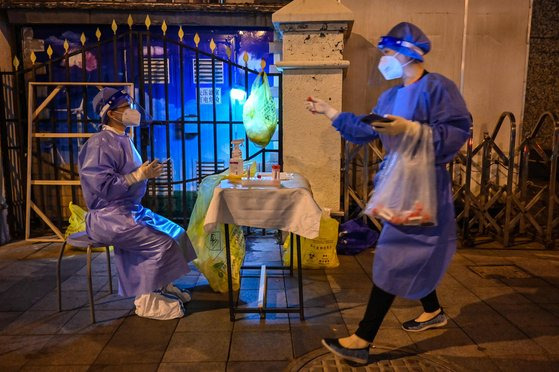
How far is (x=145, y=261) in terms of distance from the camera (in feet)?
12.0

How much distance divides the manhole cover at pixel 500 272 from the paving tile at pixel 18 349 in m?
4.13

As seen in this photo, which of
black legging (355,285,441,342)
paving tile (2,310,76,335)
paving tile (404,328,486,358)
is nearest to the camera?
black legging (355,285,441,342)

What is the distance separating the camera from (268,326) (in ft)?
11.8

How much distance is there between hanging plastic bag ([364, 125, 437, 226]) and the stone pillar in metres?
2.48

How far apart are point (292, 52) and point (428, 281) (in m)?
3.21

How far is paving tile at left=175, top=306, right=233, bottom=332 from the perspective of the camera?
357 centimetres

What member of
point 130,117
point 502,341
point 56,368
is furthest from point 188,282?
point 502,341

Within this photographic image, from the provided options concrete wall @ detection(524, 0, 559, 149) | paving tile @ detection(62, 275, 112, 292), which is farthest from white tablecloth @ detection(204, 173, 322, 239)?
concrete wall @ detection(524, 0, 559, 149)

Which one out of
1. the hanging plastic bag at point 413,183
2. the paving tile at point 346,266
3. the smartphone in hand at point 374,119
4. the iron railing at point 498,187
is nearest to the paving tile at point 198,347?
the hanging plastic bag at point 413,183

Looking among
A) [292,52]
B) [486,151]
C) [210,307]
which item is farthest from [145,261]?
[486,151]

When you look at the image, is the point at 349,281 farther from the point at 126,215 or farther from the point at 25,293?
the point at 25,293

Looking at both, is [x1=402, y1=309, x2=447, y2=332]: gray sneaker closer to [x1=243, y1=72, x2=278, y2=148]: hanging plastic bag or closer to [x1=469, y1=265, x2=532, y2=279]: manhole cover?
[x1=469, y1=265, x2=532, y2=279]: manhole cover

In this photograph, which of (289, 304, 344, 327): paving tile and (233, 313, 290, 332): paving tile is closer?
(233, 313, 290, 332): paving tile

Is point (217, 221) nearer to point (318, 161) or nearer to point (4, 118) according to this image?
point (318, 161)
